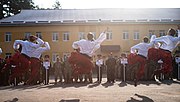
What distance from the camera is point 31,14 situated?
5184 cm

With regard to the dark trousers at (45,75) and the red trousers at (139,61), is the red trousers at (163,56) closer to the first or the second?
the red trousers at (139,61)

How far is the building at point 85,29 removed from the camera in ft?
150

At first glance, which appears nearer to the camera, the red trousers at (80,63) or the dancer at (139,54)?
the red trousers at (80,63)

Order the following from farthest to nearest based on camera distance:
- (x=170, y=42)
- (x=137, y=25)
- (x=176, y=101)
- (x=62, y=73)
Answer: (x=137, y=25)
(x=62, y=73)
(x=170, y=42)
(x=176, y=101)

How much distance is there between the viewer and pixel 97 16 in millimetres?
49156

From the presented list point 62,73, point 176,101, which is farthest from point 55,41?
point 176,101

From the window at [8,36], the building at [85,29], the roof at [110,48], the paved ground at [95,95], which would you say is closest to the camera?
the paved ground at [95,95]

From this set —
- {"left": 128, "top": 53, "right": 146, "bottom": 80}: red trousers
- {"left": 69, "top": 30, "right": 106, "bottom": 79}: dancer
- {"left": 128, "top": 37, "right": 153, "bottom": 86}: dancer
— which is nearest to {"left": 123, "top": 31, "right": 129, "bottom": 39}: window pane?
{"left": 128, "top": 53, "right": 146, "bottom": 80}: red trousers

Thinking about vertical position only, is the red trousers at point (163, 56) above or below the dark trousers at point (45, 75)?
above

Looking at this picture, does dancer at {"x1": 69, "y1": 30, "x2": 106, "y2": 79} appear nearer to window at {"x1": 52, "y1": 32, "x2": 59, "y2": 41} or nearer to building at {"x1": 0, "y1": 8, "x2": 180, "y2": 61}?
building at {"x1": 0, "y1": 8, "x2": 180, "y2": 61}

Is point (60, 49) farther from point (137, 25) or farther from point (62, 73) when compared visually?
point (62, 73)

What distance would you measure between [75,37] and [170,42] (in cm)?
3447

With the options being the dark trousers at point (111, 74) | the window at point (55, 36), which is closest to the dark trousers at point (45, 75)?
the dark trousers at point (111, 74)

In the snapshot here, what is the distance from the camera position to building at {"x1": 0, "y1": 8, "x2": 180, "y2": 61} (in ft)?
150
